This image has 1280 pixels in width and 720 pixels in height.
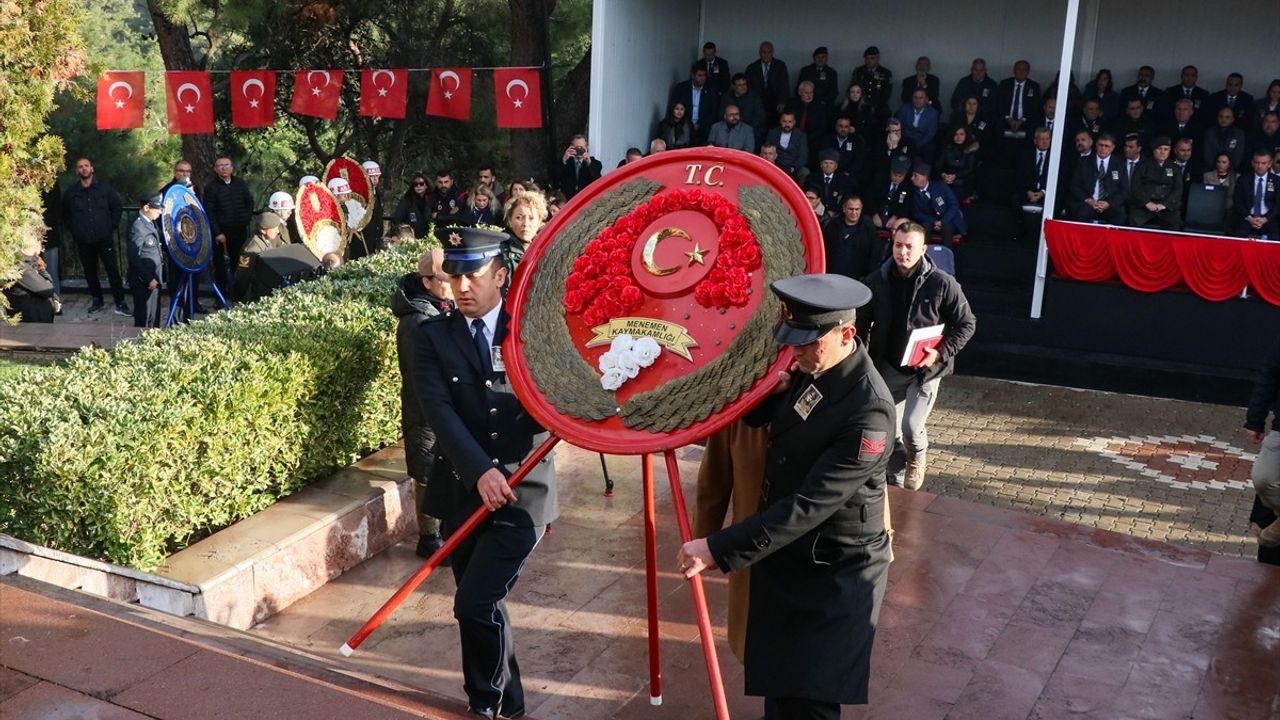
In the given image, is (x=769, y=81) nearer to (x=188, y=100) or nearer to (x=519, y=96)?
(x=519, y=96)

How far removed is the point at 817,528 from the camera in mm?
3744

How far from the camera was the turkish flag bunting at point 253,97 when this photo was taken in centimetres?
1562

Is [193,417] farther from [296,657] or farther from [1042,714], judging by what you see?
[1042,714]

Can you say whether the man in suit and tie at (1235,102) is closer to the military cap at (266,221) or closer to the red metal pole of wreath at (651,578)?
the military cap at (266,221)

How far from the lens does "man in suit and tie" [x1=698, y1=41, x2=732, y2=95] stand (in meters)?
15.1

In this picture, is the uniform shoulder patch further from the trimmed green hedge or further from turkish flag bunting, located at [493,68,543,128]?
turkish flag bunting, located at [493,68,543,128]

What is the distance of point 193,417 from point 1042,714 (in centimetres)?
366

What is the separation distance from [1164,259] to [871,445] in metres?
8.64

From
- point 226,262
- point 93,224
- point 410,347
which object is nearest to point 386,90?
point 226,262

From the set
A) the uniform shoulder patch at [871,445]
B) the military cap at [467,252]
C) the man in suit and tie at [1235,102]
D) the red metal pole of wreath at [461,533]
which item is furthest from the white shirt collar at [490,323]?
the man in suit and tie at [1235,102]

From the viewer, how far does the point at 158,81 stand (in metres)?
29.5

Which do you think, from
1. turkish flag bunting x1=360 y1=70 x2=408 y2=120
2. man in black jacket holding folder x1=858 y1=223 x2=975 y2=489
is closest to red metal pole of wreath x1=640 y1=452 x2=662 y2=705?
man in black jacket holding folder x1=858 y1=223 x2=975 y2=489

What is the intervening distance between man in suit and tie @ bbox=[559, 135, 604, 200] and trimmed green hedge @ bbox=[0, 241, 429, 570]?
6.73 meters

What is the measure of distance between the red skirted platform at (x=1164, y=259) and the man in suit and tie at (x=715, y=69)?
5.01 meters
